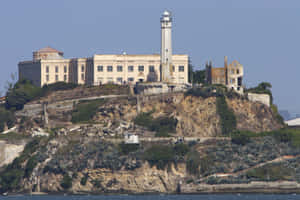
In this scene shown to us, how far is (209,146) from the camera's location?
507 ft

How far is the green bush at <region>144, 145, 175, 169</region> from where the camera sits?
152m

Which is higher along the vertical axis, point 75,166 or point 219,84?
point 219,84

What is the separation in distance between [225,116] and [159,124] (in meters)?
10.6

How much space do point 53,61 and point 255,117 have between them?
1634 inches

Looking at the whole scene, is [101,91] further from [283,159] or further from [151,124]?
[283,159]

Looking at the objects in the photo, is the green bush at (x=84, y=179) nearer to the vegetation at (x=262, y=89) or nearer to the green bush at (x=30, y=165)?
the green bush at (x=30, y=165)

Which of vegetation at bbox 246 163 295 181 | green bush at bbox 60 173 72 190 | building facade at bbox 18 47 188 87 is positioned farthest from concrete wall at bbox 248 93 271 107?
green bush at bbox 60 173 72 190

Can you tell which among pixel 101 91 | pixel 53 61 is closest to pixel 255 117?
pixel 101 91

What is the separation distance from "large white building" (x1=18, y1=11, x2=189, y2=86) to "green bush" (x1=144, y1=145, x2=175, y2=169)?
77.4 ft

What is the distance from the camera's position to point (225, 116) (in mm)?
164125

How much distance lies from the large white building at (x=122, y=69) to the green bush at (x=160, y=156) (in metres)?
23.6

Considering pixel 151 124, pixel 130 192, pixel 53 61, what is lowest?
pixel 130 192

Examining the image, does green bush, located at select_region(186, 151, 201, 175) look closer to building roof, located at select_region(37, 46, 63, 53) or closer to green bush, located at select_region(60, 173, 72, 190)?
green bush, located at select_region(60, 173, 72, 190)

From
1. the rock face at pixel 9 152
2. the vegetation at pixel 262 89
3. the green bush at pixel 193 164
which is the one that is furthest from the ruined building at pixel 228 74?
the rock face at pixel 9 152
